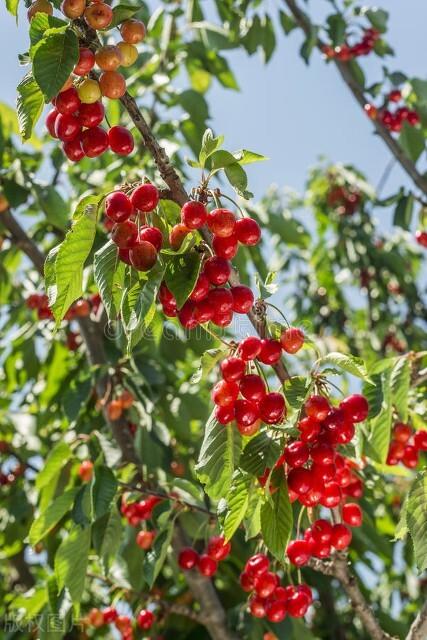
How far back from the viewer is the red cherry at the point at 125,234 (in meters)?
1.62

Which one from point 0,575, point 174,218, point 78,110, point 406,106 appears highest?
point 78,110

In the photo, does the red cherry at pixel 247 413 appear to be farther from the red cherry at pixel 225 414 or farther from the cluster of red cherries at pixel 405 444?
the cluster of red cherries at pixel 405 444

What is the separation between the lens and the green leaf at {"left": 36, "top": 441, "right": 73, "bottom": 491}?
2865mm

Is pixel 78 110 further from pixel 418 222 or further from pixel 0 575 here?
pixel 0 575

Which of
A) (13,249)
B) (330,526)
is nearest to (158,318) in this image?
(330,526)

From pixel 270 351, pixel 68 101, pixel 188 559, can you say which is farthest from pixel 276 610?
pixel 68 101

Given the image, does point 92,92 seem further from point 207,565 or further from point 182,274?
point 207,565

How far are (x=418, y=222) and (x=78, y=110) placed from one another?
2.57 metres

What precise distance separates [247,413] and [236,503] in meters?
0.22

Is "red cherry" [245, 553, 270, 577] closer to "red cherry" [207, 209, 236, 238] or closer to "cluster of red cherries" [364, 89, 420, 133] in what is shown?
"red cherry" [207, 209, 236, 238]

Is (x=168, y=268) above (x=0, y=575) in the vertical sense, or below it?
above

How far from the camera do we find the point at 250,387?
1747 mm

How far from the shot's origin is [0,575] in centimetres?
485

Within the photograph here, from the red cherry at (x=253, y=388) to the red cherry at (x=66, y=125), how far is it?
673 millimetres
